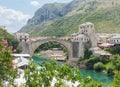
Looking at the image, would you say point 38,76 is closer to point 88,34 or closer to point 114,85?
point 114,85

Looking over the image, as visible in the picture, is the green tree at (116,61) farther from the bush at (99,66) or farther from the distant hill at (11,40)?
the distant hill at (11,40)

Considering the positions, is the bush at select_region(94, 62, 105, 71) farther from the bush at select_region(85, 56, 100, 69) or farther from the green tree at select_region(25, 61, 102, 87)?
the green tree at select_region(25, 61, 102, 87)

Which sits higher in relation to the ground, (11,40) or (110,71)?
(11,40)

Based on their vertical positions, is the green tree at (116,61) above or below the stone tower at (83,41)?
below

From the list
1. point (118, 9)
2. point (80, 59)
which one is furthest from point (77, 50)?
point (118, 9)

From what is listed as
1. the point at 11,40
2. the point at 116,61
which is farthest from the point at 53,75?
the point at 11,40

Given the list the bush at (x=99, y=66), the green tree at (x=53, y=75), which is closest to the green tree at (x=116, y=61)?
the bush at (x=99, y=66)

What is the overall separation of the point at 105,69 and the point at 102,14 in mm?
111741

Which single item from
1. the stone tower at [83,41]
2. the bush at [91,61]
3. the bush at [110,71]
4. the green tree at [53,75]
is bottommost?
the bush at [110,71]

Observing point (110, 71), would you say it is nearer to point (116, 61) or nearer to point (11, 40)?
point (116, 61)

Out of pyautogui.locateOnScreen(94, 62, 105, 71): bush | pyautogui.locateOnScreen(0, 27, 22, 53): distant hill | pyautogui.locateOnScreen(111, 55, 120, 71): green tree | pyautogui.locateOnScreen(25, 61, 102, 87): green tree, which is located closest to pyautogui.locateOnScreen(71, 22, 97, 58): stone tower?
pyautogui.locateOnScreen(94, 62, 105, 71): bush

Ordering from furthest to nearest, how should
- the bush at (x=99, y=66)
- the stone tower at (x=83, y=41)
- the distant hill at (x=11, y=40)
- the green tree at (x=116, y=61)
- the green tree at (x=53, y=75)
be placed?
1. the stone tower at (x=83, y=41)
2. the distant hill at (x=11, y=40)
3. the bush at (x=99, y=66)
4. the green tree at (x=116, y=61)
5. the green tree at (x=53, y=75)

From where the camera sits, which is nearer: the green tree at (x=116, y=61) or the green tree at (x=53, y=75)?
the green tree at (x=53, y=75)

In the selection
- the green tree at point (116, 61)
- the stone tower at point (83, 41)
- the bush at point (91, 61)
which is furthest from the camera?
the stone tower at point (83, 41)
